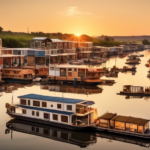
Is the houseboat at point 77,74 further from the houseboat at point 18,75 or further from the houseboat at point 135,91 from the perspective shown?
the houseboat at point 135,91

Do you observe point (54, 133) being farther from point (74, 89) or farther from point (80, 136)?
point (74, 89)

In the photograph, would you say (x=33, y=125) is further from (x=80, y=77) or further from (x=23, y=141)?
(x=80, y=77)

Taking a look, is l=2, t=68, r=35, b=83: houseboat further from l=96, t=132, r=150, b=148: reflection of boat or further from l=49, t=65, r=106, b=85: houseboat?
l=96, t=132, r=150, b=148: reflection of boat

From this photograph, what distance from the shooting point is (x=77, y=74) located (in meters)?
22.4

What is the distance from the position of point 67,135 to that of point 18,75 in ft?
45.8

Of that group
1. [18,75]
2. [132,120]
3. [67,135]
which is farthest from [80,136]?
[18,75]

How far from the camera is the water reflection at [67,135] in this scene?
9.98 meters

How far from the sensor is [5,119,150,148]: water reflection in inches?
393

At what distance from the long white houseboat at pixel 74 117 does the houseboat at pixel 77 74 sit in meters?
9.86

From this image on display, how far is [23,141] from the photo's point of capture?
33.5 feet

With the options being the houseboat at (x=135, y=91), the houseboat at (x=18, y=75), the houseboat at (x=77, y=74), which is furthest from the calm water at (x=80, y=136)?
the houseboat at (x=18, y=75)

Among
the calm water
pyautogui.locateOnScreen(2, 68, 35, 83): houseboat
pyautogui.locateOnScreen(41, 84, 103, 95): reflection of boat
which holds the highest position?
pyautogui.locateOnScreen(2, 68, 35, 83): houseboat

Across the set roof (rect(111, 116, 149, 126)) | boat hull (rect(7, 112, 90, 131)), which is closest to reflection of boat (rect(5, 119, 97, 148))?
boat hull (rect(7, 112, 90, 131))

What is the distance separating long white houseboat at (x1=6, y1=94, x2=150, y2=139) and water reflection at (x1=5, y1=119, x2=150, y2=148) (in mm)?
145
